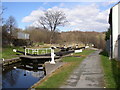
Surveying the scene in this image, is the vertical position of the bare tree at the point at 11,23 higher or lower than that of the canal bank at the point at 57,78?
higher

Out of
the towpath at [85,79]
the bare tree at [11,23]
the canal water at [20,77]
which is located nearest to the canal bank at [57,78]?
the towpath at [85,79]

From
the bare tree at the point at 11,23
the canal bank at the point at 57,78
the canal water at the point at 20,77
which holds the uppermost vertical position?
the bare tree at the point at 11,23

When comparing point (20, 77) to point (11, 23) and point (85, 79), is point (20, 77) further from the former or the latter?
point (11, 23)

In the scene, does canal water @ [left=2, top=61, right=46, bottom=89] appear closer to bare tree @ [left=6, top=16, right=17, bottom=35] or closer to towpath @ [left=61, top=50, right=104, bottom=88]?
towpath @ [left=61, top=50, right=104, bottom=88]

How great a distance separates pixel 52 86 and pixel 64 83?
709 mm

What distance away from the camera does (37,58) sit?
70.3 feet

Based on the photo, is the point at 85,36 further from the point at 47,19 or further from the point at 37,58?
the point at 37,58

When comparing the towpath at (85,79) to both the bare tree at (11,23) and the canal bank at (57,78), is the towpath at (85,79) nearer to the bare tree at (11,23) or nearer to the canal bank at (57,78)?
the canal bank at (57,78)

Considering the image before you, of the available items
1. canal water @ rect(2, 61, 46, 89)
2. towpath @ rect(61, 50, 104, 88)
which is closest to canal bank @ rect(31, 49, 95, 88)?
towpath @ rect(61, 50, 104, 88)

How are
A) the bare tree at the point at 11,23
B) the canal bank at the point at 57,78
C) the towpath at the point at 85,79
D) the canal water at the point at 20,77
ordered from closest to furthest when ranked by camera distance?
1. the towpath at the point at 85,79
2. the canal bank at the point at 57,78
3. the canal water at the point at 20,77
4. the bare tree at the point at 11,23

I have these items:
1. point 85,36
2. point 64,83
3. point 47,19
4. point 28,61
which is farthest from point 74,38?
point 64,83

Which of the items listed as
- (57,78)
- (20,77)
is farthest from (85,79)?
(20,77)

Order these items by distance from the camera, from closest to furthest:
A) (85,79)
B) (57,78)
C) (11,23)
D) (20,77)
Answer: (85,79) < (57,78) < (20,77) < (11,23)

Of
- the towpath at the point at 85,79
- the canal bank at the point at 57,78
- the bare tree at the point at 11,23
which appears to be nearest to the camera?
the towpath at the point at 85,79
